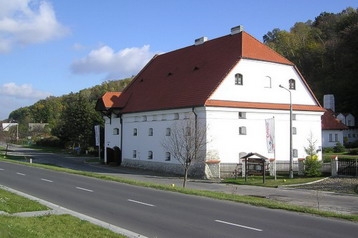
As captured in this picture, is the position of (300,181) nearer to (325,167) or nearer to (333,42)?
(325,167)

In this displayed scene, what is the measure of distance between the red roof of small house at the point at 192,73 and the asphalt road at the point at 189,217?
64.0ft

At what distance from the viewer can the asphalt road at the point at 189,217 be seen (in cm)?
1151

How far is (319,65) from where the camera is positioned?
322 feet

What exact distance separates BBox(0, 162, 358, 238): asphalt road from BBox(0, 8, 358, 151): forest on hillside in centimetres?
5811

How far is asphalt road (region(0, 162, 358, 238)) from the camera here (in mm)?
11508

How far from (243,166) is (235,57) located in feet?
32.8

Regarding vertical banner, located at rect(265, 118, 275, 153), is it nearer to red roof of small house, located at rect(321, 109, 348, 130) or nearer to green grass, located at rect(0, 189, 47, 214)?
green grass, located at rect(0, 189, 47, 214)

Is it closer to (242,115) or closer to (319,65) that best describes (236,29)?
(242,115)

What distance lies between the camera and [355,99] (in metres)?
85.1

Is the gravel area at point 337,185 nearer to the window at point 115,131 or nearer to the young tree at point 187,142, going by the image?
the young tree at point 187,142

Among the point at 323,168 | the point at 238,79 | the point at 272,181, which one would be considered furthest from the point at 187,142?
the point at 323,168

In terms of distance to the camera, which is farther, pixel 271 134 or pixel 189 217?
pixel 271 134

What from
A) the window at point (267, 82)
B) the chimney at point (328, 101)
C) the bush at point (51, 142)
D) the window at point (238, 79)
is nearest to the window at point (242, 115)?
the window at point (238, 79)

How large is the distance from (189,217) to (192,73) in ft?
98.8
